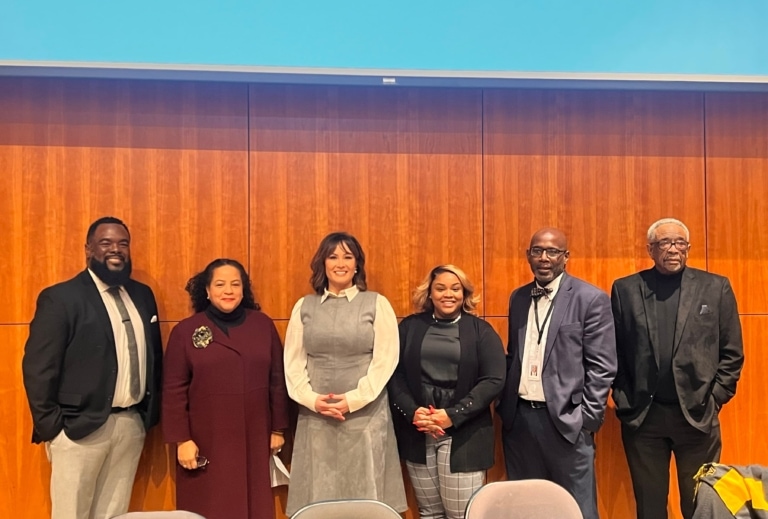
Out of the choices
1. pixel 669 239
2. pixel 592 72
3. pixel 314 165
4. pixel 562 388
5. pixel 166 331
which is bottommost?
pixel 562 388

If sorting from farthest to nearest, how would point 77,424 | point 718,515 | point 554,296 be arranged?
point 554,296, point 77,424, point 718,515

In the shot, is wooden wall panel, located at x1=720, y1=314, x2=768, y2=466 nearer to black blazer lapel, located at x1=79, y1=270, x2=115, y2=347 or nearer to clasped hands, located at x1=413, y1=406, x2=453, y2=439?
clasped hands, located at x1=413, y1=406, x2=453, y2=439

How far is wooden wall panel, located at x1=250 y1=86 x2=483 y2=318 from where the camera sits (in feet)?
11.5

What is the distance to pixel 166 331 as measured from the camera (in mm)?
3455

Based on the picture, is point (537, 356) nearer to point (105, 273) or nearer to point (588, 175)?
point (588, 175)

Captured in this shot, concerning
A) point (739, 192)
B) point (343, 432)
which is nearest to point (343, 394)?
point (343, 432)

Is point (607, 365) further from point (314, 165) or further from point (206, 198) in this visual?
point (206, 198)

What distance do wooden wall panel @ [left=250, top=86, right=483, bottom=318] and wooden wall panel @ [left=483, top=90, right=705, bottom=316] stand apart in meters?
0.14

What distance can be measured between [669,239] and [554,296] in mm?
637

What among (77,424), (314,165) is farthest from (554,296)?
(77,424)

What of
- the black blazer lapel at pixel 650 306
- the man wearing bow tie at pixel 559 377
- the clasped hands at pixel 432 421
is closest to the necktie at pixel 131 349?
the clasped hands at pixel 432 421

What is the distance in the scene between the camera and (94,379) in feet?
9.31

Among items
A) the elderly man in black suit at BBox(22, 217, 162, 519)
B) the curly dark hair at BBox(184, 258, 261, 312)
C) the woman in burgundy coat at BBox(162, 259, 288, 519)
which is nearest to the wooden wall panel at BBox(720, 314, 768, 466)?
the woman in burgundy coat at BBox(162, 259, 288, 519)

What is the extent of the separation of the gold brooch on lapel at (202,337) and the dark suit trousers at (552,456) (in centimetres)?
161
